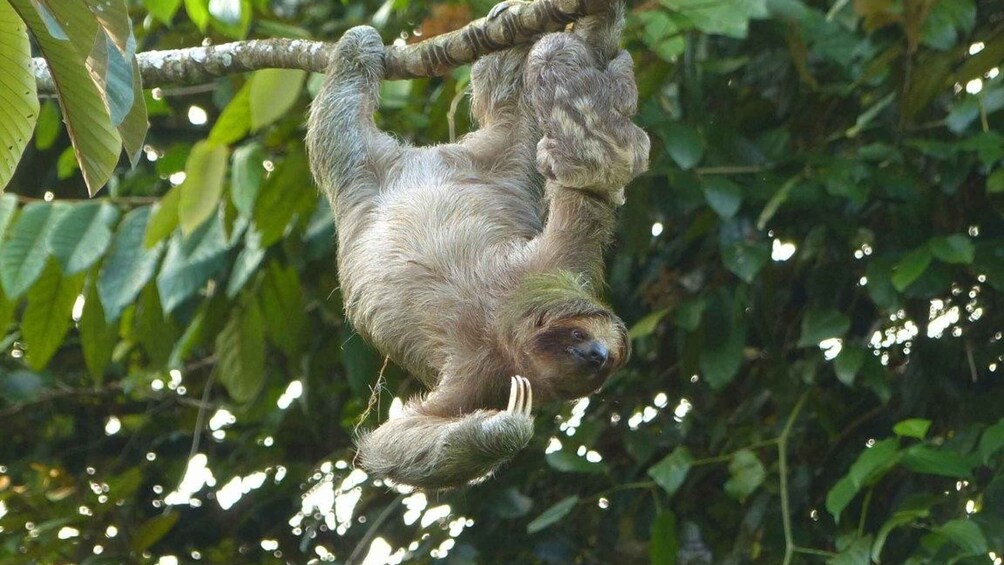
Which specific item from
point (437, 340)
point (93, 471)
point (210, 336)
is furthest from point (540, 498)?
point (93, 471)

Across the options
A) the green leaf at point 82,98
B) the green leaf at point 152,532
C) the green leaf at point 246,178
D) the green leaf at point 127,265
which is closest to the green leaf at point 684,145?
the green leaf at point 246,178

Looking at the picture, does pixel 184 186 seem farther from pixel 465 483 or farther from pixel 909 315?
pixel 909 315

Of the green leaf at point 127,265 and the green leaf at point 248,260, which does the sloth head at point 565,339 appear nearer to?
the green leaf at point 248,260

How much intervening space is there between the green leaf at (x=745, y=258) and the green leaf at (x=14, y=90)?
343 centimetres

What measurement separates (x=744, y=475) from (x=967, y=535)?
119 centimetres

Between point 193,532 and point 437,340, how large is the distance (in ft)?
13.2

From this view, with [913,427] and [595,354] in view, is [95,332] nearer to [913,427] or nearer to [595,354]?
[595,354]

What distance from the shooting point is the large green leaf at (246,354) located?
19.3ft

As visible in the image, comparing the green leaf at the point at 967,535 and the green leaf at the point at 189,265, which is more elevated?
the green leaf at the point at 189,265

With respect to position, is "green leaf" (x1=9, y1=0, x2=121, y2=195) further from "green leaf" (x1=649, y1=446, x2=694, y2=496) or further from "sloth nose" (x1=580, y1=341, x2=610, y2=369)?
"green leaf" (x1=649, y1=446, x2=694, y2=496)

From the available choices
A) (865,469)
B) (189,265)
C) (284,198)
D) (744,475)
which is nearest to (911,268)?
(865,469)

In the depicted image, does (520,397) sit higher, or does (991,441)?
(520,397)

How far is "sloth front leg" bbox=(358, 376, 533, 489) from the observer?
12.4ft

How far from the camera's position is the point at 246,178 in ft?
16.2
